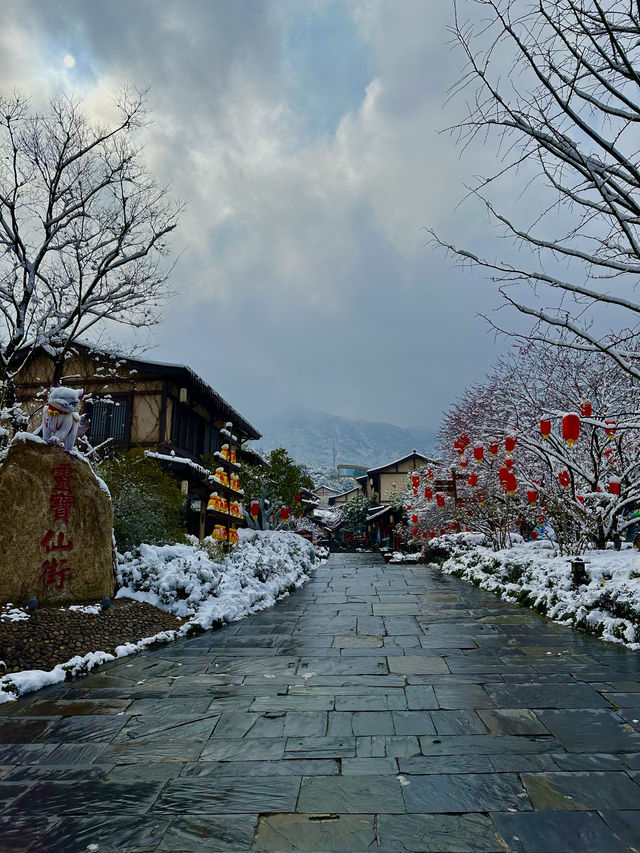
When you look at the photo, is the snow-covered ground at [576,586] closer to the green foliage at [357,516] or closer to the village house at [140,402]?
the village house at [140,402]

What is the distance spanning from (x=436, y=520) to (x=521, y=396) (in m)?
10.0

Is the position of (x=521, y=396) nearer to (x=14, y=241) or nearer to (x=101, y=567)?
(x=101, y=567)

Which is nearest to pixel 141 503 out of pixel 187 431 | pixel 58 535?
pixel 58 535

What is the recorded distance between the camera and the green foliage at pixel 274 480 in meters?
20.0

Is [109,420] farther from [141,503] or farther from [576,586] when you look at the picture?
Result: [576,586]

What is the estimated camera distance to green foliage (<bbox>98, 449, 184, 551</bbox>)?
875cm

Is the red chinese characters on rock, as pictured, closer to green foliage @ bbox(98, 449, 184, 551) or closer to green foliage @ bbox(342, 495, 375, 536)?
green foliage @ bbox(98, 449, 184, 551)

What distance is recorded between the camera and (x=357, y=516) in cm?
3766

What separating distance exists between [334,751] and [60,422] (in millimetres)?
5628

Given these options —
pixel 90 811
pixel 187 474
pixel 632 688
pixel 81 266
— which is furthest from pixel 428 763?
pixel 187 474

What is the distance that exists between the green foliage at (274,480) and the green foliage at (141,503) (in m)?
8.00

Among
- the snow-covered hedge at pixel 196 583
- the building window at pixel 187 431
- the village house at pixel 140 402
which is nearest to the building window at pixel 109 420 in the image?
the village house at pixel 140 402

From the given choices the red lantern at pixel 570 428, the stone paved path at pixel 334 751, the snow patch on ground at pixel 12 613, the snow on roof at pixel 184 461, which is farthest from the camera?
the snow on roof at pixel 184 461

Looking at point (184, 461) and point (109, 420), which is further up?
point (109, 420)
